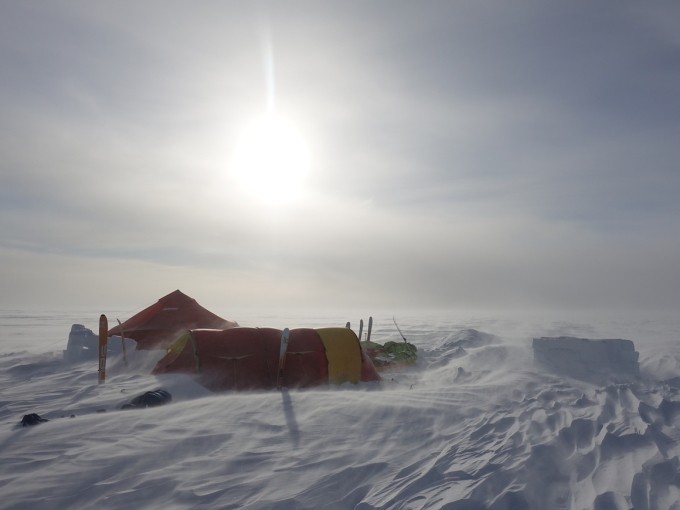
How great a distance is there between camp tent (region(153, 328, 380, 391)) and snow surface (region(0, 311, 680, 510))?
1.36 m

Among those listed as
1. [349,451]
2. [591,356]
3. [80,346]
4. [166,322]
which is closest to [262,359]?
[349,451]

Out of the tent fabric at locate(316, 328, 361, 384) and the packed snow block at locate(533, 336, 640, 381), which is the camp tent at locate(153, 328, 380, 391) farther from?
the packed snow block at locate(533, 336, 640, 381)

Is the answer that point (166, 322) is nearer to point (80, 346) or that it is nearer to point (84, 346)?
point (84, 346)

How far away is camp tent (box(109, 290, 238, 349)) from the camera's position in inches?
685

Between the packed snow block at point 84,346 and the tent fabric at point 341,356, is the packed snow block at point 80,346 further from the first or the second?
the tent fabric at point 341,356

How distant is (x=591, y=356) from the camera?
1617cm

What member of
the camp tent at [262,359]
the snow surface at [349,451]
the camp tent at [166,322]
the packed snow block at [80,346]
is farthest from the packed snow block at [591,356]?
the packed snow block at [80,346]

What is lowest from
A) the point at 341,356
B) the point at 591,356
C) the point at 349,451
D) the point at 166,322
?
the point at 349,451

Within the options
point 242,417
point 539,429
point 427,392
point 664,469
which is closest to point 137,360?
point 242,417

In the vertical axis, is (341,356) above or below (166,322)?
below

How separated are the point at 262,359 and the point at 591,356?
11887mm

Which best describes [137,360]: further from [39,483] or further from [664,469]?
[664,469]

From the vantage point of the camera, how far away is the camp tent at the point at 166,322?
1739cm

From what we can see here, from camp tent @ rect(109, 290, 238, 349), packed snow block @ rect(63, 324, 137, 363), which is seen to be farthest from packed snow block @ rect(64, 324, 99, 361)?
camp tent @ rect(109, 290, 238, 349)
